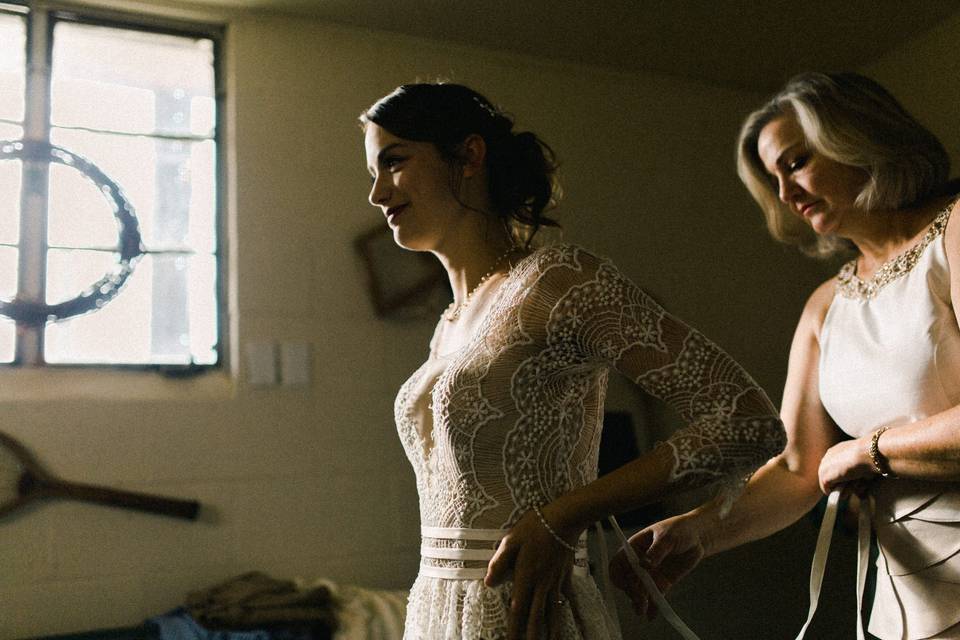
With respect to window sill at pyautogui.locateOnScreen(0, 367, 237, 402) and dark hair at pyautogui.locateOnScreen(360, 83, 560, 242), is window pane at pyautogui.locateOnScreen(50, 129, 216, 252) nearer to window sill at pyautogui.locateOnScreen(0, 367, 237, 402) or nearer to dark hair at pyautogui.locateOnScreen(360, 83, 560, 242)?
window sill at pyautogui.locateOnScreen(0, 367, 237, 402)

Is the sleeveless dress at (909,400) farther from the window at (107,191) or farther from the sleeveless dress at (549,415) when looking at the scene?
the window at (107,191)

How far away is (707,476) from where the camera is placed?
2.82 ft

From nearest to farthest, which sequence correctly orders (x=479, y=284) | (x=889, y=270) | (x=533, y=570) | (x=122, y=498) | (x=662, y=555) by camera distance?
(x=533, y=570), (x=662, y=555), (x=479, y=284), (x=889, y=270), (x=122, y=498)

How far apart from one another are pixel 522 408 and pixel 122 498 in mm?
1535

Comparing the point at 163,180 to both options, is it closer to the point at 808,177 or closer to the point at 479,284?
the point at 479,284

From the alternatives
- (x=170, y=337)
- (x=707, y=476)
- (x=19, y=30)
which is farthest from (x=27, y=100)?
(x=707, y=476)

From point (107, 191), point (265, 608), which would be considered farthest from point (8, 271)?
point (265, 608)

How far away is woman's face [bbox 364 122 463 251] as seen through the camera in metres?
1.16

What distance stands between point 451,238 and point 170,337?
1.49 metres

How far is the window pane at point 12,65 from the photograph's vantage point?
2.37 meters

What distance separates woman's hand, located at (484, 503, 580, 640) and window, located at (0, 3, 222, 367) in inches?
67.1

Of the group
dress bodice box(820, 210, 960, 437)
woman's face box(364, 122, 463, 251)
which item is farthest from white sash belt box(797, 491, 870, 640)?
woman's face box(364, 122, 463, 251)

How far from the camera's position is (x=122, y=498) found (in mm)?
2127

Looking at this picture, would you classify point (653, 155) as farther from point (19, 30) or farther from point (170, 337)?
point (19, 30)
